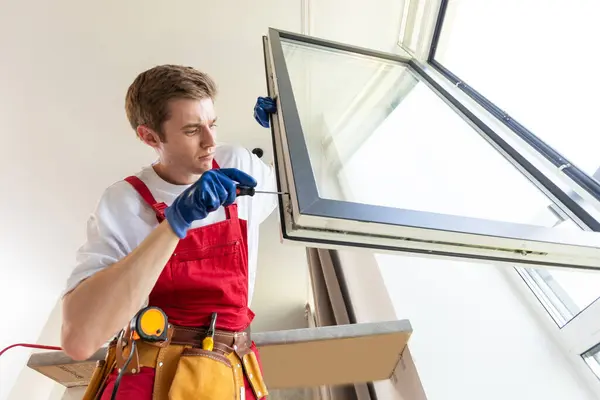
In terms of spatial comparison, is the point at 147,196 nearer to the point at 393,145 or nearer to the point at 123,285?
the point at 123,285

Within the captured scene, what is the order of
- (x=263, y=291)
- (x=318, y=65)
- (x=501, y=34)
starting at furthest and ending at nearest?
1. (x=263, y=291)
2. (x=318, y=65)
3. (x=501, y=34)

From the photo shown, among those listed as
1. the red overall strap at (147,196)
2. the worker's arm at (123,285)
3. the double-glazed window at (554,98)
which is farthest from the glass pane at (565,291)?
the red overall strap at (147,196)

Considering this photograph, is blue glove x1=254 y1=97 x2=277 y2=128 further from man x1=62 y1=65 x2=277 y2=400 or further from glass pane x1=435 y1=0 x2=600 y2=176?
glass pane x1=435 y1=0 x2=600 y2=176

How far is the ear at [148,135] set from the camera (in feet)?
3.24

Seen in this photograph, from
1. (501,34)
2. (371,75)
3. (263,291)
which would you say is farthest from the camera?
(263,291)

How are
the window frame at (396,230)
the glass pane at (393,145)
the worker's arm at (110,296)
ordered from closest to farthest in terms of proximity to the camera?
the window frame at (396,230)
the worker's arm at (110,296)
the glass pane at (393,145)

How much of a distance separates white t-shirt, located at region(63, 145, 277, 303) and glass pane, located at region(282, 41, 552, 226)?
1.06 feet

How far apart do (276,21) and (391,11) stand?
558 mm

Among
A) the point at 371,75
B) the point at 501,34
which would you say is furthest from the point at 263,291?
the point at 501,34

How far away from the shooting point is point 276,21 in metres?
1.72

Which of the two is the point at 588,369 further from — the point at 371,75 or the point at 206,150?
the point at 371,75

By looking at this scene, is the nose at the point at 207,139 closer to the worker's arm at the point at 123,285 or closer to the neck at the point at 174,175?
the neck at the point at 174,175

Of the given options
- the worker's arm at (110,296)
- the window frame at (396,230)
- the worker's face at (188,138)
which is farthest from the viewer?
the worker's face at (188,138)

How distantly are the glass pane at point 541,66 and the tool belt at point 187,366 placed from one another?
1005mm
